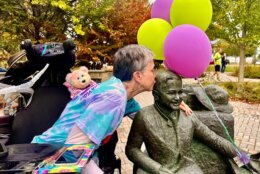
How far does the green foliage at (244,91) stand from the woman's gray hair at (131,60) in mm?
8026

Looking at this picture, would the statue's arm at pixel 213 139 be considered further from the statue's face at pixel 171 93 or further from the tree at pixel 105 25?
the tree at pixel 105 25

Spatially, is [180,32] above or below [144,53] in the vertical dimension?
above

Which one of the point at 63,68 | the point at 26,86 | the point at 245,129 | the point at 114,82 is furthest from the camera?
the point at 245,129

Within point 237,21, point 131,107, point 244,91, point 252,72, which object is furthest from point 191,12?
point 252,72

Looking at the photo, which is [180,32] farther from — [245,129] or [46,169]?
[245,129]

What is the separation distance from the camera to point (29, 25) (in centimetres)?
978

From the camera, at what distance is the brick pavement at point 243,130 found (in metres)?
4.53

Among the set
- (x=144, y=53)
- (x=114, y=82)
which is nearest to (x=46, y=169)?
(x=114, y=82)

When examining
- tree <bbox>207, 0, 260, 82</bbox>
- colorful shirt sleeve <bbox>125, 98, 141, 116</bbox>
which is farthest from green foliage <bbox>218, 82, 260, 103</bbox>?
colorful shirt sleeve <bbox>125, 98, 141, 116</bbox>

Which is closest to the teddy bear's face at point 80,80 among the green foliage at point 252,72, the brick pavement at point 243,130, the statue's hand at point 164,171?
the statue's hand at point 164,171

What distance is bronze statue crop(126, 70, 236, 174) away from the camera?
190cm

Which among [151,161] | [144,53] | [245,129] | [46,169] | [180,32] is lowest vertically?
[245,129]

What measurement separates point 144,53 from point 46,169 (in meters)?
0.86

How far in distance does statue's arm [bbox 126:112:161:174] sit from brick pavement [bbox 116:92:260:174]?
1.93 meters
